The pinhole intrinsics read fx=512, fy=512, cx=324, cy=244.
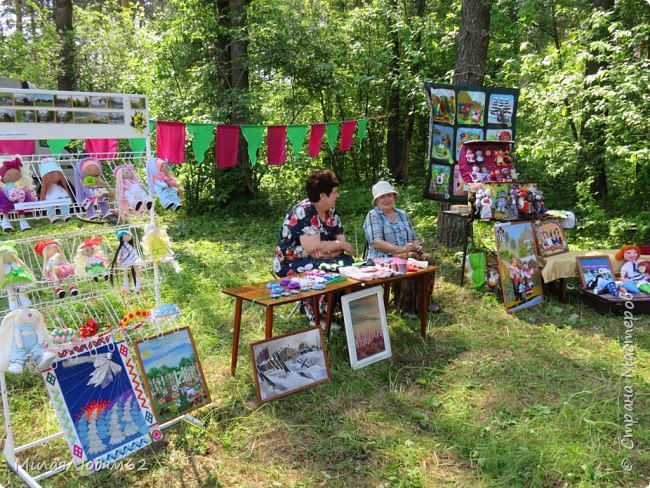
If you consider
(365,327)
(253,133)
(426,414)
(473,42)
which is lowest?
(426,414)

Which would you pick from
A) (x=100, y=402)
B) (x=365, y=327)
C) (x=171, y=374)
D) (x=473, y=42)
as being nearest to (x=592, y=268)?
(x=365, y=327)

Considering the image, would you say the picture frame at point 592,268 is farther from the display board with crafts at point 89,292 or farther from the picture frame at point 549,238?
the display board with crafts at point 89,292

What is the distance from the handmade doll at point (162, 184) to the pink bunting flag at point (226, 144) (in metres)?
2.26

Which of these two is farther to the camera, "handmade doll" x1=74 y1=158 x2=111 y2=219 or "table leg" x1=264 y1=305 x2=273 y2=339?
"table leg" x1=264 y1=305 x2=273 y2=339

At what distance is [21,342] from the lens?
2.19m

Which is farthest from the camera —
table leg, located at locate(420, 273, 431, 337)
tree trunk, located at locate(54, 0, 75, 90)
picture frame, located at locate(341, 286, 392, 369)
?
tree trunk, located at locate(54, 0, 75, 90)

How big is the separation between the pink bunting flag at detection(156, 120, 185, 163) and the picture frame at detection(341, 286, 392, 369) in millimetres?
1957

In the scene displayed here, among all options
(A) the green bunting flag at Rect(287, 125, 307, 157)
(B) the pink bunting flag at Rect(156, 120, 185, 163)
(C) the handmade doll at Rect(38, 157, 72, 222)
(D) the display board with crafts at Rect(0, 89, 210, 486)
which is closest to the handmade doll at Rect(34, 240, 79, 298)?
(D) the display board with crafts at Rect(0, 89, 210, 486)

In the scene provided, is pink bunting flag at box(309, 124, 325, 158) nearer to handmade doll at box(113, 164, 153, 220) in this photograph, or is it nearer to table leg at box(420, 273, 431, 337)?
table leg at box(420, 273, 431, 337)

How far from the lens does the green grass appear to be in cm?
244

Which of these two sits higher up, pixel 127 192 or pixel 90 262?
pixel 127 192

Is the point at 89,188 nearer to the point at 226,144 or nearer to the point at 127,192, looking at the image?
the point at 127,192

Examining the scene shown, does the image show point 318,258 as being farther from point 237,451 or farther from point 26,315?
point 26,315

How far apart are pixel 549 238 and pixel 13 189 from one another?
446 cm
